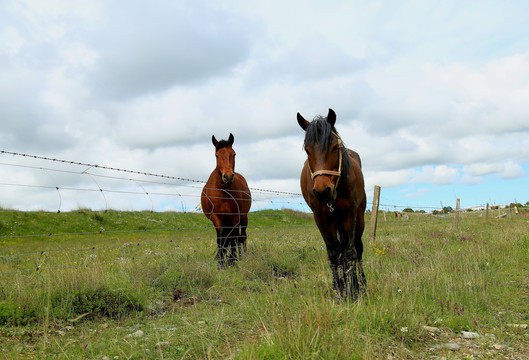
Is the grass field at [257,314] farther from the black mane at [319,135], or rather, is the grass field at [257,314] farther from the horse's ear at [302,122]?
Result: the horse's ear at [302,122]

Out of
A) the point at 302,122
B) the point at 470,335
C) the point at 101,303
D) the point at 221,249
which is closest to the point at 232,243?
the point at 221,249

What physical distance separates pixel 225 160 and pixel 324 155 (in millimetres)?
3959

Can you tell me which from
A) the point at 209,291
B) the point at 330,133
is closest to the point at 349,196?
the point at 330,133

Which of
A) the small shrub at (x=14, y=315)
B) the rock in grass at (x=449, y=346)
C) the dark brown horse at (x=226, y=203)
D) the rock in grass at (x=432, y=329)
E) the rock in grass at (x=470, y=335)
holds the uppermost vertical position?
the dark brown horse at (x=226, y=203)

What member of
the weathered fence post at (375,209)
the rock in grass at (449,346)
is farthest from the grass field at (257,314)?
the weathered fence post at (375,209)

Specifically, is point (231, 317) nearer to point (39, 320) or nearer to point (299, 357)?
point (299, 357)

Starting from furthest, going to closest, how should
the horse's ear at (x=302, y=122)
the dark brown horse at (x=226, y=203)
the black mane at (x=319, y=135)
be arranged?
the dark brown horse at (x=226, y=203)
the horse's ear at (x=302, y=122)
the black mane at (x=319, y=135)

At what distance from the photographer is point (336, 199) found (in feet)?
18.0

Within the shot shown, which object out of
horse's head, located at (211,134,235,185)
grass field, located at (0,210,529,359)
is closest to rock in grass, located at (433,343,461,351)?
grass field, located at (0,210,529,359)

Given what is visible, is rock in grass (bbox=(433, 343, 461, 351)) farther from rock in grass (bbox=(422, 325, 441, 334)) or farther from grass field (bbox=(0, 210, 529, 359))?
rock in grass (bbox=(422, 325, 441, 334))

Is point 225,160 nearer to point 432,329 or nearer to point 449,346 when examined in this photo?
point 432,329

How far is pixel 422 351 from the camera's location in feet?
12.4

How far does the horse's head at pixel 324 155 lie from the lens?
4.72m

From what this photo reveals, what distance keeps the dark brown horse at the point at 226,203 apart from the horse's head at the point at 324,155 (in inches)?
137
